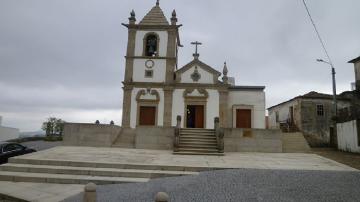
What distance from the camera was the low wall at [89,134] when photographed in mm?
16266

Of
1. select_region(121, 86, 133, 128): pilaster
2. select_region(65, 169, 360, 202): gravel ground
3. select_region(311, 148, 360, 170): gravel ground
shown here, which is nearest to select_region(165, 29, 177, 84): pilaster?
select_region(121, 86, 133, 128): pilaster

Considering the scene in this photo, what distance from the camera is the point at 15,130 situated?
3819cm

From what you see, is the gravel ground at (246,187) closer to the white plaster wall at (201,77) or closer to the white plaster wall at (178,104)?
the white plaster wall at (178,104)

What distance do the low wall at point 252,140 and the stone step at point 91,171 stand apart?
756 centimetres

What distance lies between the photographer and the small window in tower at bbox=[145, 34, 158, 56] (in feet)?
77.4

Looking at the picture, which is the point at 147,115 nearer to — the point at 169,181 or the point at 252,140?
the point at 252,140

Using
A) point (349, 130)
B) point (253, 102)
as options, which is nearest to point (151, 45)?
point (253, 102)

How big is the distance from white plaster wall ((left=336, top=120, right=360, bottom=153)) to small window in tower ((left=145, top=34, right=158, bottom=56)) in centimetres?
1484

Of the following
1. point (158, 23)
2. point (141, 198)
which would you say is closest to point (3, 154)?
point (141, 198)

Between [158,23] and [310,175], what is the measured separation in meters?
18.6

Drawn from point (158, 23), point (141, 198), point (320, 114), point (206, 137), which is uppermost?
point (158, 23)

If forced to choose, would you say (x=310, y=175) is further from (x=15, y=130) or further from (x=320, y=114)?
(x=15, y=130)

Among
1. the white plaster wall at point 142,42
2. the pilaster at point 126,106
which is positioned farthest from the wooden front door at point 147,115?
the white plaster wall at point 142,42

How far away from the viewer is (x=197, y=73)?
75.2 ft
